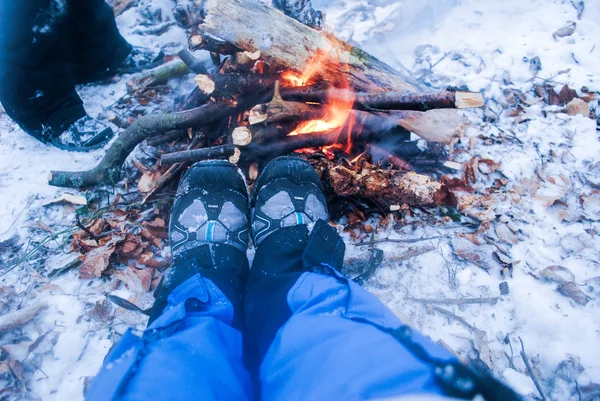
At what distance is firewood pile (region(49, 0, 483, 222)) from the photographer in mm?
2307

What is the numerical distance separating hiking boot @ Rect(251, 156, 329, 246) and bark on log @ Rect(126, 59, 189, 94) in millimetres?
1930

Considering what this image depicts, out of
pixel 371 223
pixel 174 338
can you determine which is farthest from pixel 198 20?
pixel 174 338

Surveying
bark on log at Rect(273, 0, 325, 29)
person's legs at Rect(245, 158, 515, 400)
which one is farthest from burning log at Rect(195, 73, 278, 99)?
bark on log at Rect(273, 0, 325, 29)

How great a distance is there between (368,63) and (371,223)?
1235 millimetres

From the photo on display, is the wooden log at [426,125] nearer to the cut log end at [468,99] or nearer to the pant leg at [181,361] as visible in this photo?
the cut log end at [468,99]

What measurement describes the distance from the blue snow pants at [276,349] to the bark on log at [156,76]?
2639 mm

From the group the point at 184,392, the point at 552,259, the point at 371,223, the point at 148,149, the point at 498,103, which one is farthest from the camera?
the point at 498,103

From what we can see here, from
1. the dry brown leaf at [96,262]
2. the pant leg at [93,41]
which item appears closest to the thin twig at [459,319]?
the dry brown leaf at [96,262]

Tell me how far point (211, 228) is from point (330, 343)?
126 centimetres

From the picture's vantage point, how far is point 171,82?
3754 millimetres

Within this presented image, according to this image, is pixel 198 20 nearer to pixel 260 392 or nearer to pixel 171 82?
pixel 171 82

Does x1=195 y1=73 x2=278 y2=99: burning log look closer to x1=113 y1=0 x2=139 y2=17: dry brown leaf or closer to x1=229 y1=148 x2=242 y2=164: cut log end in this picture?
x1=229 y1=148 x2=242 y2=164: cut log end

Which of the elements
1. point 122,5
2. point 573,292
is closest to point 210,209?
point 573,292

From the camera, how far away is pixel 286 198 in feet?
7.69
